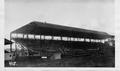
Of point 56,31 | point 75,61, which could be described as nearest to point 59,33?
point 56,31

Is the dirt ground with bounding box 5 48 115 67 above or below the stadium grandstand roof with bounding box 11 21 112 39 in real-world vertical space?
below

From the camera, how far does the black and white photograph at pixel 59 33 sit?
3.90 ft

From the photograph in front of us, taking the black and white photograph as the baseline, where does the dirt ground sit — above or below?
below

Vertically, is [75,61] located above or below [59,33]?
below

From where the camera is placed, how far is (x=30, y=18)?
1.20 m

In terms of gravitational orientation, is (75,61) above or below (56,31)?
below

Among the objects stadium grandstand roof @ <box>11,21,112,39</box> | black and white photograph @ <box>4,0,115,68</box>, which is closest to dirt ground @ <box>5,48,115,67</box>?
black and white photograph @ <box>4,0,115,68</box>

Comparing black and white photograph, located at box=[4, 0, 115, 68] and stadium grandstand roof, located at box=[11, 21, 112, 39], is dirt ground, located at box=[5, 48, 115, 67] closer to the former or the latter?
black and white photograph, located at box=[4, 0, 115, 68]

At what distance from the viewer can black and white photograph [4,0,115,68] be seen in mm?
1188

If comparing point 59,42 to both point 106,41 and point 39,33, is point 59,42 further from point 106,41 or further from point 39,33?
point 106,41

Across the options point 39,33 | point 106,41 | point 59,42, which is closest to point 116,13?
point 106,41

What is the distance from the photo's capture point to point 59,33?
3.98 ft

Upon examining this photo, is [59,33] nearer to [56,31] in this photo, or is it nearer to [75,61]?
[56,31]

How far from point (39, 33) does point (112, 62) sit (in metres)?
0.53
